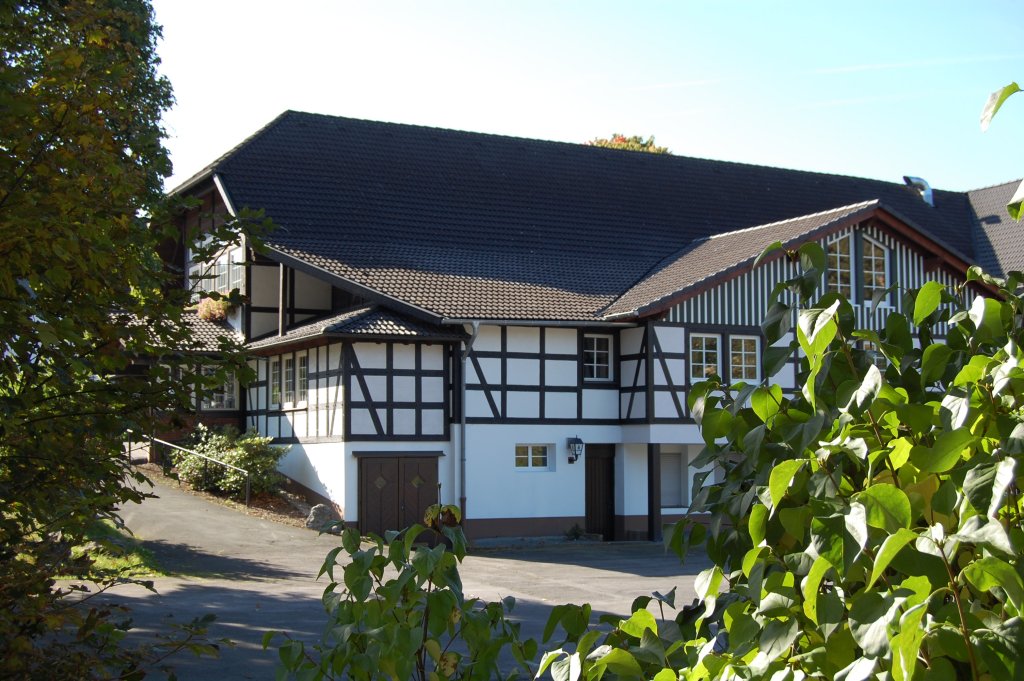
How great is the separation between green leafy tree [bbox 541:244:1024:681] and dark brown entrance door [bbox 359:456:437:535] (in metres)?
21.1

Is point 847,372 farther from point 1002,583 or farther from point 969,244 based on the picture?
point 969,244

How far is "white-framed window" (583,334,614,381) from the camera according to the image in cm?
2542

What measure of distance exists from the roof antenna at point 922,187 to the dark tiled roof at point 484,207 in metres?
5.64

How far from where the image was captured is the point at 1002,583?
1398 mm

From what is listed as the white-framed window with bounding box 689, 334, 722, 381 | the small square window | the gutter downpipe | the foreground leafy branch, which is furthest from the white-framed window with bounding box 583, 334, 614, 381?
the foreground leafy branch

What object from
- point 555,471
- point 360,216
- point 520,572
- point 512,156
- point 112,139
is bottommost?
point 520,572

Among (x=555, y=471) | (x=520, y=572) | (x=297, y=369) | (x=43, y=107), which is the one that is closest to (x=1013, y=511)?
(x=43, y=107)

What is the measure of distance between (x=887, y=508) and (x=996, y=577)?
0.16 m

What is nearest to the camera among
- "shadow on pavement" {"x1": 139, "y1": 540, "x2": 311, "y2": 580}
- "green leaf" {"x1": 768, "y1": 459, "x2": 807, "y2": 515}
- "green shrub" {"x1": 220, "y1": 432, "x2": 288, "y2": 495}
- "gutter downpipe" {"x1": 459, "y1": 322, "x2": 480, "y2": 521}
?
"green leaf" {"x1": 768, "y1": 459, "x2": 807, "y2": 515}

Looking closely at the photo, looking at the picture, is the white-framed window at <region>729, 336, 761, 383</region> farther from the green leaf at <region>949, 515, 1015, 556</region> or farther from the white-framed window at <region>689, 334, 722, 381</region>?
the green leaf at <region>949, 515, 1015, 556</region>

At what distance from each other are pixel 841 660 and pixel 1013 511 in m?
0.31

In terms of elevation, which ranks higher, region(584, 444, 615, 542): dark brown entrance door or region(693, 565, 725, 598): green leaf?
region(693, 565, 725, 598): green leaf

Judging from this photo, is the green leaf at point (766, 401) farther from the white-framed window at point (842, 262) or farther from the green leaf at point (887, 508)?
the white-framed window at point (842, 262)

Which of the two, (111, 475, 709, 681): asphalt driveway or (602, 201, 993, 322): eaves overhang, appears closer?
(111, 475, 709, 681): asphalt driveway
